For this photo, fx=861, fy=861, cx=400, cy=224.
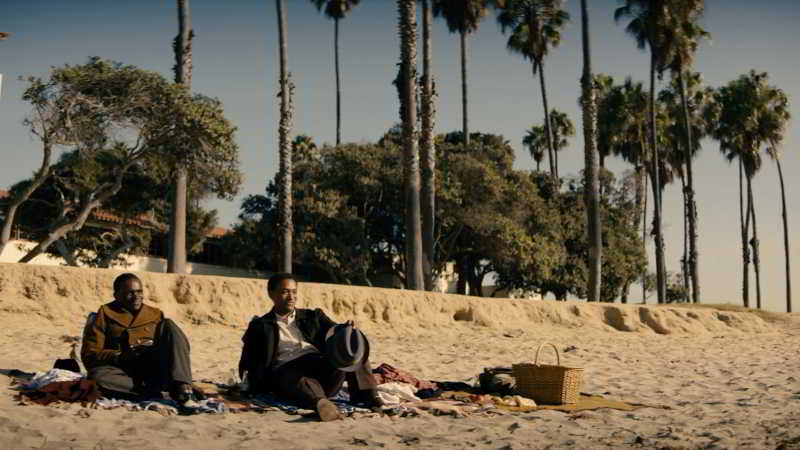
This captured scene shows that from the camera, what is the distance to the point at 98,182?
30984 millimetres

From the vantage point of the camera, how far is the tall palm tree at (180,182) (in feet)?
75.7

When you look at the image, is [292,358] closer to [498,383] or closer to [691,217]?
[498,383]

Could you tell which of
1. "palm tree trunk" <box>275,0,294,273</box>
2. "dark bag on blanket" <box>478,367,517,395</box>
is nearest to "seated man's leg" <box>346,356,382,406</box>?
"dark bag on blanket" <box>478,367,517,395</box>

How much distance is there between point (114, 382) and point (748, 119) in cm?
4397

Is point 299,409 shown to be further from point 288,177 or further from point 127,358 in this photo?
point 288,177

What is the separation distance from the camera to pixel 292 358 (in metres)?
7.68

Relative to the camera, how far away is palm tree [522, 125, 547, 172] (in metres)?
54.0

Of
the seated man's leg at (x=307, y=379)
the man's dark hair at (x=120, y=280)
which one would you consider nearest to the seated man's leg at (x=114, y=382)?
the man's dark hair at (x=120, y=280)

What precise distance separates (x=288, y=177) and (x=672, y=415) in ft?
62.3

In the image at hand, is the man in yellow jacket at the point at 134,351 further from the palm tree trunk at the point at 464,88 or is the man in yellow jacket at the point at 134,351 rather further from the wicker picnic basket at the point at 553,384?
the palm tree trunk at the point at 464,88

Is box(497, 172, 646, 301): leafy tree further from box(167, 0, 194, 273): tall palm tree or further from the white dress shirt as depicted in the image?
the white dress shirt

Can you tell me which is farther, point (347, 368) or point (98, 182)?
point (98, 182)

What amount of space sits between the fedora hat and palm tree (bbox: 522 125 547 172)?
156ft

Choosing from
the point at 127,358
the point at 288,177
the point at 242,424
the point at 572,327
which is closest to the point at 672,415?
the point at 242,424
